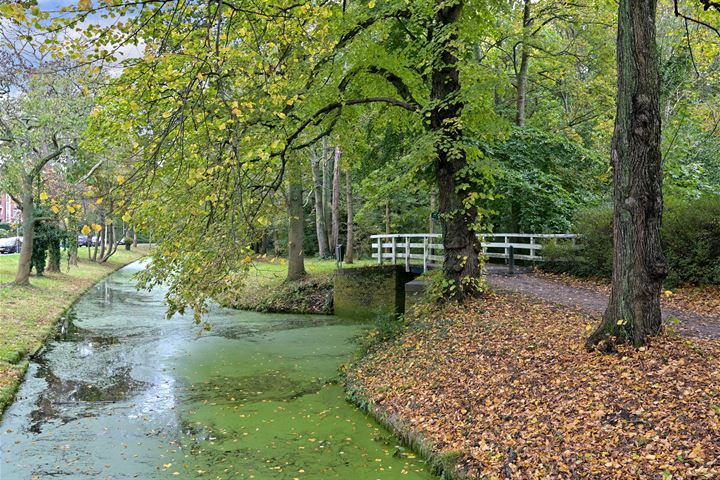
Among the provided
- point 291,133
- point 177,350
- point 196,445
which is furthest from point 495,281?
point 196,445

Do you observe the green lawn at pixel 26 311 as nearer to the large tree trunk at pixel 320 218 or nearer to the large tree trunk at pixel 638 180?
the large tree trunk at pixel 638 180

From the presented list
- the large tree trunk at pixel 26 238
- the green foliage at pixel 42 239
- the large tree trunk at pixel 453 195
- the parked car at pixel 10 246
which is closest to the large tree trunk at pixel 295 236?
the large tree trunk at pixel 26 238

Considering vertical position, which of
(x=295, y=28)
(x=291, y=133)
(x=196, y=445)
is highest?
(x=295, y=28)

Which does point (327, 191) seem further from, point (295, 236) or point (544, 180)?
point (544, 180)

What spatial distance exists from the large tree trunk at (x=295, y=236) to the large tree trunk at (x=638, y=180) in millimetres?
15132

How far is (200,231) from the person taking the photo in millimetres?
7746

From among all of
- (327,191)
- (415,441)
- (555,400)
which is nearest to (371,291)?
(415,441)

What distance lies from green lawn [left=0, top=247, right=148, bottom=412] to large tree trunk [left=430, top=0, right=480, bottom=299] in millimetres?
8036

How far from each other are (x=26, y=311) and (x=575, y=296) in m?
14.0

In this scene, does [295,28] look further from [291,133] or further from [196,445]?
[196,445]

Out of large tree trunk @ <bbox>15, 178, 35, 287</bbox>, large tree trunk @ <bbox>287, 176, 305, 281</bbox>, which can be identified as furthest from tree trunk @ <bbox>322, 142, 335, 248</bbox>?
large tree trunk @ <bbox>15, 178, 35, 287</bbox>

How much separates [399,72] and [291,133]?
2.94 m

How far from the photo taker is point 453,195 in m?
11.5

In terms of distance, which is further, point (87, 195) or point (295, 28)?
point (295, 28)
